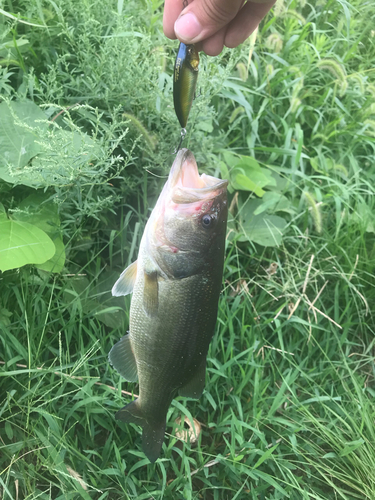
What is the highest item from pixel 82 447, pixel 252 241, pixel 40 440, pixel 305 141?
pixel 305 141

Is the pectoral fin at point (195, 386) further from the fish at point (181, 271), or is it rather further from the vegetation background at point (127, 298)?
the vegetation background at point (127, 298)

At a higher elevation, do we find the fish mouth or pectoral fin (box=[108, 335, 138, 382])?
the fish mouth

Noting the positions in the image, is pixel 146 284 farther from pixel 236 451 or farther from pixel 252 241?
pixel 252 241

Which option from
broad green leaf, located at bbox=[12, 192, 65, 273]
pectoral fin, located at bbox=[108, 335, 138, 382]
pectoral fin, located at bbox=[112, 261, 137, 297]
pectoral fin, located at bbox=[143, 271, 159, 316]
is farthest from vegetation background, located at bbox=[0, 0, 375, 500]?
pectoral fin, located at bbox=[143, 271, 159, 316]

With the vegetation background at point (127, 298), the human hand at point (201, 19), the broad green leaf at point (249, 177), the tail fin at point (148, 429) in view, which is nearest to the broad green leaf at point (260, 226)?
the vegetation background at point (127, 298)

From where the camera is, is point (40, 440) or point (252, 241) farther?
point (252, 241)

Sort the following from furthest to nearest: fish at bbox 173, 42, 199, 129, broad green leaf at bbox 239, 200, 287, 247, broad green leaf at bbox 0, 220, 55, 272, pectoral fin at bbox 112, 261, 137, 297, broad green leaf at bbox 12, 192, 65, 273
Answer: broad green leaf at bbox 239, 200, 287, 247 < broad green leaf at bbox 12, 192, 65, 273 < broad green leaf at bbox 0, 220, 55, 272 < pectoral fin at bbox 112, 261, 137, 297 < fish at bbox 173, 42, 199, 129

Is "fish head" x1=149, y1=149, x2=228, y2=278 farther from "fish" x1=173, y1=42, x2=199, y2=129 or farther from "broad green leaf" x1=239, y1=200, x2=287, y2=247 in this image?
"broad green leaf" x1=239, y1=200, x2=287, y2=247

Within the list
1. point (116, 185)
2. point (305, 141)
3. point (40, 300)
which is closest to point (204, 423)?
point (40, 300)

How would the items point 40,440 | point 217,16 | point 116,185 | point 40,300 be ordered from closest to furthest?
point 217,16 → point 40,440 → point 40,300 → point 116,185
